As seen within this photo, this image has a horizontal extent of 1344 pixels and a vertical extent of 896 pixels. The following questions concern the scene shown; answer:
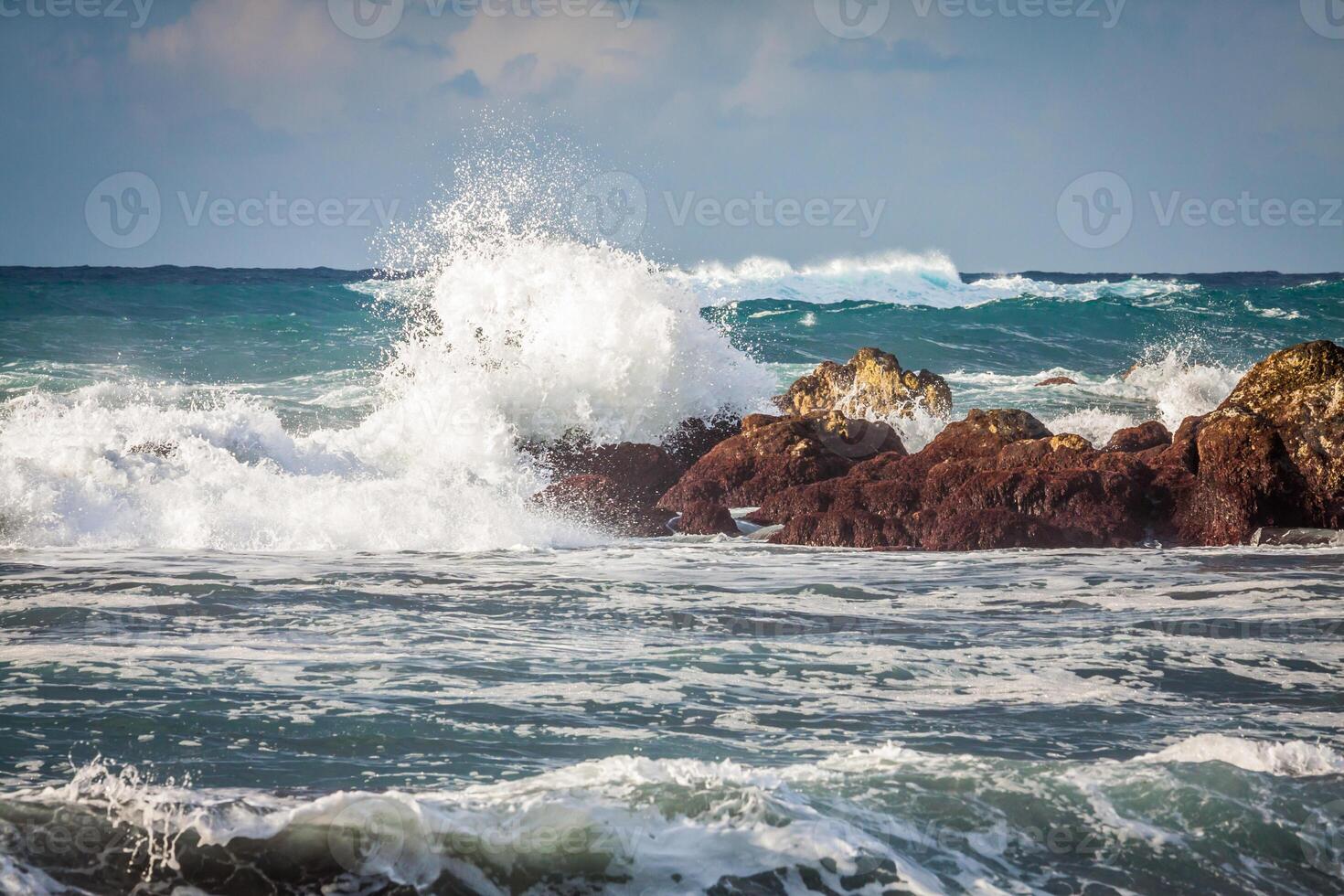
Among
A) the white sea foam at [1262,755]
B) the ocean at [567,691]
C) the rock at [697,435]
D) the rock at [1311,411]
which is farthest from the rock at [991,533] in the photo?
the white sea foam at [1262,755]

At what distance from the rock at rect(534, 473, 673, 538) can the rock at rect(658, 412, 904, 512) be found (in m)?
0.30

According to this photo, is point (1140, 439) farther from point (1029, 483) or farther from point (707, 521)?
point (707, 521)

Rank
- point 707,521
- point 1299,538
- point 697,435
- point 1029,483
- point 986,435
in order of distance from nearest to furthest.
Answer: point 1299,538 < point 1029,483 < point 707,521 < point 986,435 < point 697,435

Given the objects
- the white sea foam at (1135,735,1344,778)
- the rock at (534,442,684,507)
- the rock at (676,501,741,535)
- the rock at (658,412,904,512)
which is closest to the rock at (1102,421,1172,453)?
the rock at (658,412,904,512)

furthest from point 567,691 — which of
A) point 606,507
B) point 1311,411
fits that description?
point 1311,411

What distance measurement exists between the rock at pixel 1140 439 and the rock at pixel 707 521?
3.52 metres

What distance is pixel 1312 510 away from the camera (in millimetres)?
8852

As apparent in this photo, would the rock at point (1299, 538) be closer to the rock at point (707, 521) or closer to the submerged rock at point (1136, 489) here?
the submerged rock at point (1136, 489)

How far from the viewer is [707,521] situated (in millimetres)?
9812

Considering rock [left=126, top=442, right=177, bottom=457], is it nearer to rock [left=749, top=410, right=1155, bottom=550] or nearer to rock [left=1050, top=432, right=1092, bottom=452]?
rock [left=749, top=410, right=1155, bottom=550]

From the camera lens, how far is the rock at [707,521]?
32.0 ft

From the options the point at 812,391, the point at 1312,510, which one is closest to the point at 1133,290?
the point at 812,391

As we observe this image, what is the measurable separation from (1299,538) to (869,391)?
6.06m

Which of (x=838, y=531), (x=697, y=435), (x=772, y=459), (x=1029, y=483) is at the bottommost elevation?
(x=838, y=531)
